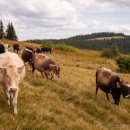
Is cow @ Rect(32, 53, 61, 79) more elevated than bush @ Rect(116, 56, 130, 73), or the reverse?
cow @ Rect(32, 53, 61, 79)

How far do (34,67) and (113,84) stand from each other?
7498 mm

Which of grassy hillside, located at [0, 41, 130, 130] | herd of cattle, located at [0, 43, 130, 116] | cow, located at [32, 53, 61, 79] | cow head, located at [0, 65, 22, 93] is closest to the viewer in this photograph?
cow head, located at [0, 65, 22, 93]

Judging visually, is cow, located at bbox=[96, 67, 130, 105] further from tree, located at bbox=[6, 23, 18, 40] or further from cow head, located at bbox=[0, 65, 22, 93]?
tree, located at bbox=[6, 23, 18, 40]

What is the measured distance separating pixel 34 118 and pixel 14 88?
148cm

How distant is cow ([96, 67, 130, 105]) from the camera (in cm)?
1655

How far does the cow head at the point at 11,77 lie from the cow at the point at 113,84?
23.9 feet

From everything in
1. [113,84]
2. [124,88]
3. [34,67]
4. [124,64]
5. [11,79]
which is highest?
[11,79]

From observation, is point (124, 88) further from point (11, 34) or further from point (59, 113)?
point (11, 34)

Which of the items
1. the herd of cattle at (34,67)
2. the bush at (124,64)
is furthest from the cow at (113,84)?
the bush at (124,64)

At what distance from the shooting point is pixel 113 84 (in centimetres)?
1706

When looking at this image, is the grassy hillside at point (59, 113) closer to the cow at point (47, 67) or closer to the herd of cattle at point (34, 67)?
the herd of cattle at point (34, 67)

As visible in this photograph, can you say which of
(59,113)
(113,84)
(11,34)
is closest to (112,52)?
(11,34)

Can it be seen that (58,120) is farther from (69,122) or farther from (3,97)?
(3,97)

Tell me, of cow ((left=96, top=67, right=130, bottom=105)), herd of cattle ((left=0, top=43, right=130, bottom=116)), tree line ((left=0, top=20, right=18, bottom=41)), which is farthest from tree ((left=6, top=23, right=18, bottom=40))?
cow ((left=96, top=67, right=130, bottom=105))
